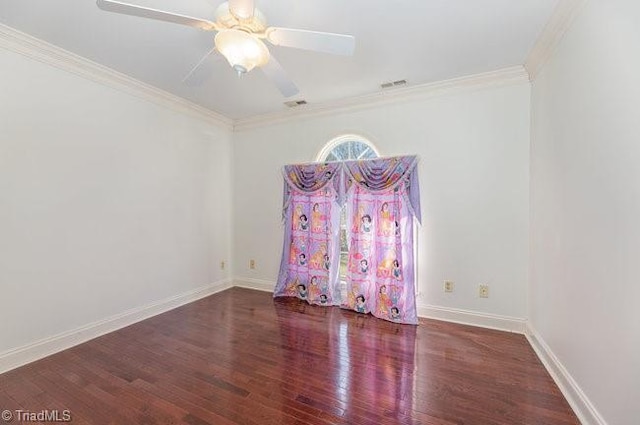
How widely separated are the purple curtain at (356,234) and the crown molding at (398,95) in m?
0.68

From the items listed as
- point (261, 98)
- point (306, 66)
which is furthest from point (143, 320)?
point (306, 66)

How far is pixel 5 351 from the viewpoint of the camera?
6.95 ft

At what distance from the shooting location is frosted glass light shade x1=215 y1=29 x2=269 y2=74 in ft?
5.00

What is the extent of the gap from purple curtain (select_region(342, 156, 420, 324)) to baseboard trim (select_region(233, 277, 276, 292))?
1181mm

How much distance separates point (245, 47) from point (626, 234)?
211 centimetres

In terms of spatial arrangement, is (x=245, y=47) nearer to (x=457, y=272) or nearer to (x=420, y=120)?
(x=420, y=120)

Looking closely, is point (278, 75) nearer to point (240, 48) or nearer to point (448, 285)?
point (240, 48)

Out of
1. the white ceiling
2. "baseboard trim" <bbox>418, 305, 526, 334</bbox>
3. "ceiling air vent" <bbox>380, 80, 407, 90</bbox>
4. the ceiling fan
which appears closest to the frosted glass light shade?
the ceiling fan

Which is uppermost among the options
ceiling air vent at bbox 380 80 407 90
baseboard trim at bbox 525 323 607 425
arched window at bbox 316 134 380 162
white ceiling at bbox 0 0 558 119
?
ceiling air vent at bbox 380 80 407 90

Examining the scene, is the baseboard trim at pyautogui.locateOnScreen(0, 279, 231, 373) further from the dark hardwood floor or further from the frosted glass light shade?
the frosted glass light shade

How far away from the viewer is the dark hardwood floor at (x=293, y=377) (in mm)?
1715

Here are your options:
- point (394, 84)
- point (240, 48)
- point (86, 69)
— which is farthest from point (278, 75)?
point (86, 69)

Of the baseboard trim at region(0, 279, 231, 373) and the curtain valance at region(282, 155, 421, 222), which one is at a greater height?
the curtain valance at region(282, 155, 421, 222)

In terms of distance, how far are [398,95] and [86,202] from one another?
3312 millimetres
